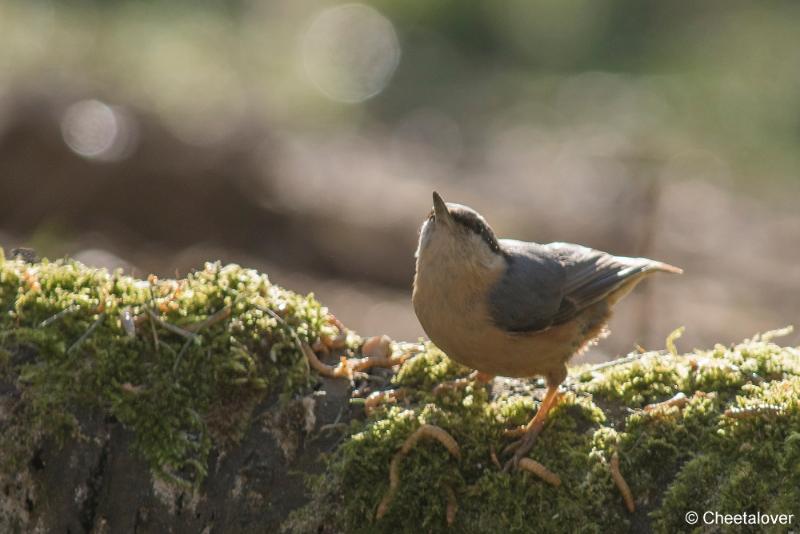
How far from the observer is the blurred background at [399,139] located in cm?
1008

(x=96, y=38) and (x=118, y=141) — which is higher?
(x=96, y=38)

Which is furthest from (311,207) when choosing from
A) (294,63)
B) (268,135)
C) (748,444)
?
(748,444)

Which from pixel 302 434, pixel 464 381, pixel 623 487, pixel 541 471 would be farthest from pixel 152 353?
pixel 623 487

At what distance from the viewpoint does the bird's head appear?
4.20 metres

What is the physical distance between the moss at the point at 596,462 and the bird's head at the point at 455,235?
0.78 m

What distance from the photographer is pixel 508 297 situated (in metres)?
4.16

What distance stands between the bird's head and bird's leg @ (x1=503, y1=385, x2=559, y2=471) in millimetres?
792

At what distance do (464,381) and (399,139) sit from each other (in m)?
11.1

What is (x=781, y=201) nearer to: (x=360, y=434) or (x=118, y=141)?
(x=118, y=141)

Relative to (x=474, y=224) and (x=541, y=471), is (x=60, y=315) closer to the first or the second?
(x=474, y=224)

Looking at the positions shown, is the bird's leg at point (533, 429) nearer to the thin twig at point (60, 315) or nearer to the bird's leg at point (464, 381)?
the bird's leg at point (464, 381)

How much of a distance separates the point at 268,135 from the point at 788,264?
6.14 m

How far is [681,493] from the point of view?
3195 mm

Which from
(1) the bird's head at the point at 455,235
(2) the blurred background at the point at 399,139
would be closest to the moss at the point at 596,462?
(1) the bird's head at the point at 455,235
